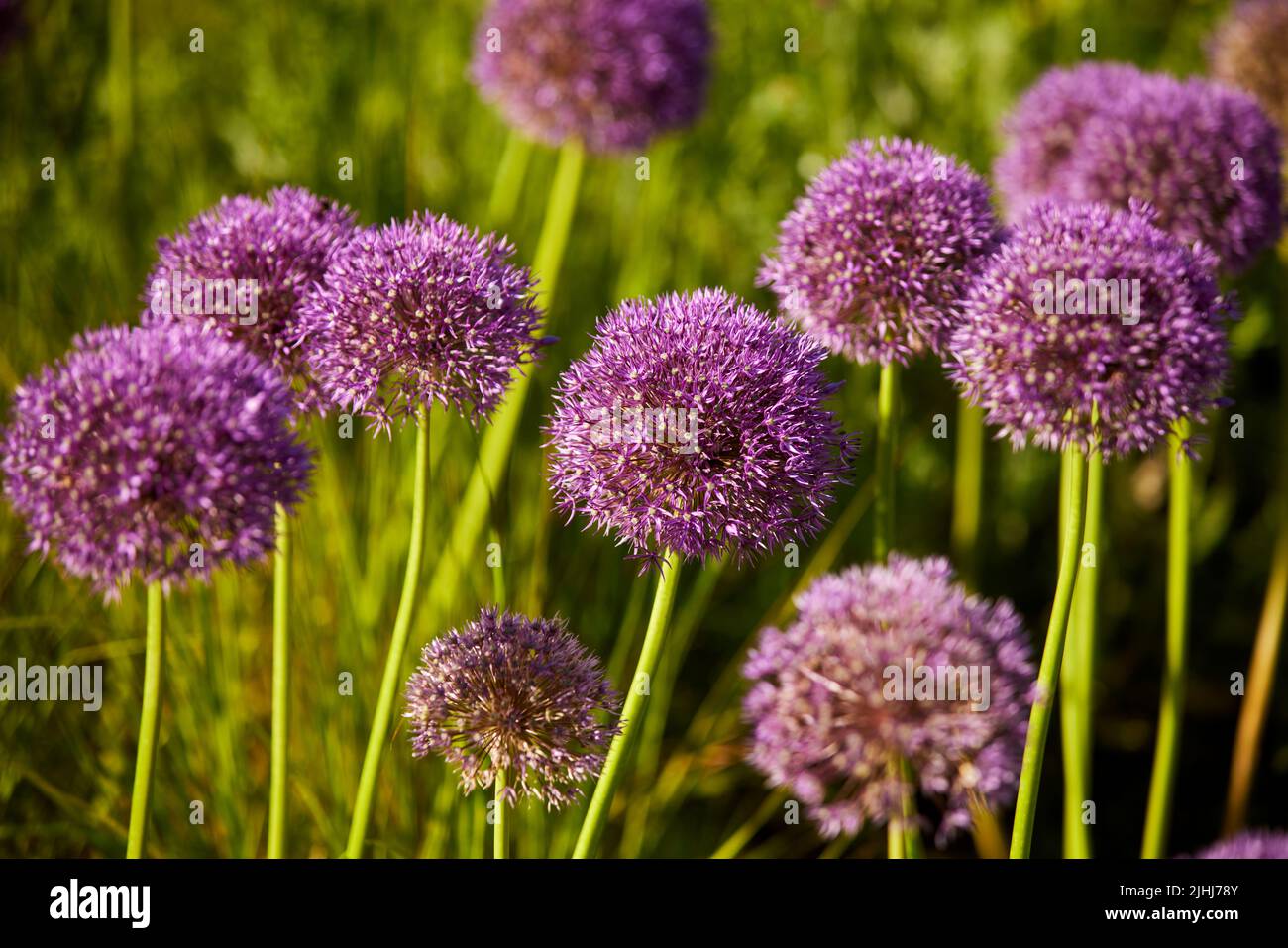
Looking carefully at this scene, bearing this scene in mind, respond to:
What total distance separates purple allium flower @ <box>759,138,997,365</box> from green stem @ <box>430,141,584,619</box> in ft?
2.72

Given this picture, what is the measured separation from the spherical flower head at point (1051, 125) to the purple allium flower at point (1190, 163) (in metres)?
0.09

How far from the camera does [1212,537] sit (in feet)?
14.3

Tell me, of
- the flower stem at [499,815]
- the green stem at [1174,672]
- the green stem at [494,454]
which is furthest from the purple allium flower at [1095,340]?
the green stem at [494,454]

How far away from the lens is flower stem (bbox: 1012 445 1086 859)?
1831mm

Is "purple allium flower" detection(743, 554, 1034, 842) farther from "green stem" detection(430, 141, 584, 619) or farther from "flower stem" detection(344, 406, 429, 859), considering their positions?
"green stem" detection(430, 141, 584, 619)

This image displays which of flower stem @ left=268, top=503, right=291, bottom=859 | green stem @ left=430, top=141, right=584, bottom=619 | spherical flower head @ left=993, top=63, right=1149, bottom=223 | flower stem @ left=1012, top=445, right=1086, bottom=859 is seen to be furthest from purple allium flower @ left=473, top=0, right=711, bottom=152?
flower stem @ left=1012, top=445, right=1086, bottom=859

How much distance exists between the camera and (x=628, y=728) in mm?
1839

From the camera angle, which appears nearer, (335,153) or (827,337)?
(827,337)

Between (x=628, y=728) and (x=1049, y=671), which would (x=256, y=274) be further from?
(x=1049, y=671)

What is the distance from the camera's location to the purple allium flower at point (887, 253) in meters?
2.19

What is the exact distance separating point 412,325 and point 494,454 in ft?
4.72
